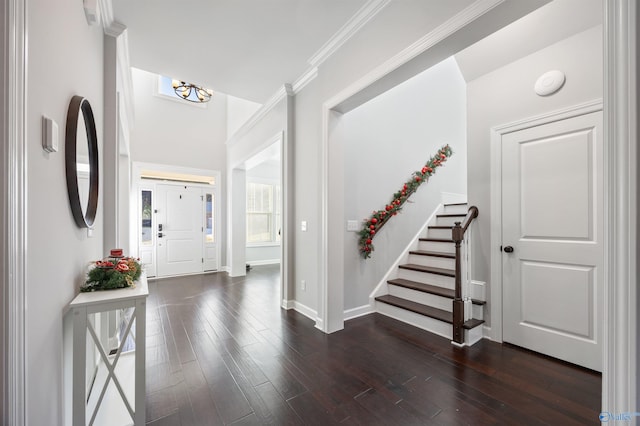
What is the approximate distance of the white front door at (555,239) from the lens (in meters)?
2.05

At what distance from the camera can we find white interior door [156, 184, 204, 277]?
5.46 m

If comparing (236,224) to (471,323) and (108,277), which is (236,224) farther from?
(471,323)

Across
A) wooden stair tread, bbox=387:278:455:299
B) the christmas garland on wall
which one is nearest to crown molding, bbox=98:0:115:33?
the christmas garland on wall

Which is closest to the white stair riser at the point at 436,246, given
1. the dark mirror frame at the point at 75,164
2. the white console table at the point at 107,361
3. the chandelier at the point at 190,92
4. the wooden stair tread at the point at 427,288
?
the wooden stair tread at the point at 427,288

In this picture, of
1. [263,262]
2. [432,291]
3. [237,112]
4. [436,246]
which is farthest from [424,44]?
[263,262]

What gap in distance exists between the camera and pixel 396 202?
360 cm

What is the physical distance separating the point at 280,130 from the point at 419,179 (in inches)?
85.0

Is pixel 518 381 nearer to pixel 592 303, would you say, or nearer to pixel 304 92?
pixel 592 303

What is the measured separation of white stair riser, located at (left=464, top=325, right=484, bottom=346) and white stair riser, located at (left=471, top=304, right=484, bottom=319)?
9 centimetres

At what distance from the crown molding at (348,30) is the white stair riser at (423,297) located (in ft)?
9.17

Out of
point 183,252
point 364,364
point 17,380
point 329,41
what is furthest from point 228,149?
point 17,380

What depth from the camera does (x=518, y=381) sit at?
6.15 feet

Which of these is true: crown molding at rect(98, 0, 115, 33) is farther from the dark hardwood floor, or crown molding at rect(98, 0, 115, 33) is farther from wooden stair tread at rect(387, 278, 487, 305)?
wooden stair tread at rect(387, 278, 487, 305)

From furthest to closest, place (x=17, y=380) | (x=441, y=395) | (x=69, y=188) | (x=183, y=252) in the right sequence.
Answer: (x=183, y=252), (x=441, y=395), (x=69, y=188), (x=17, y=380)
